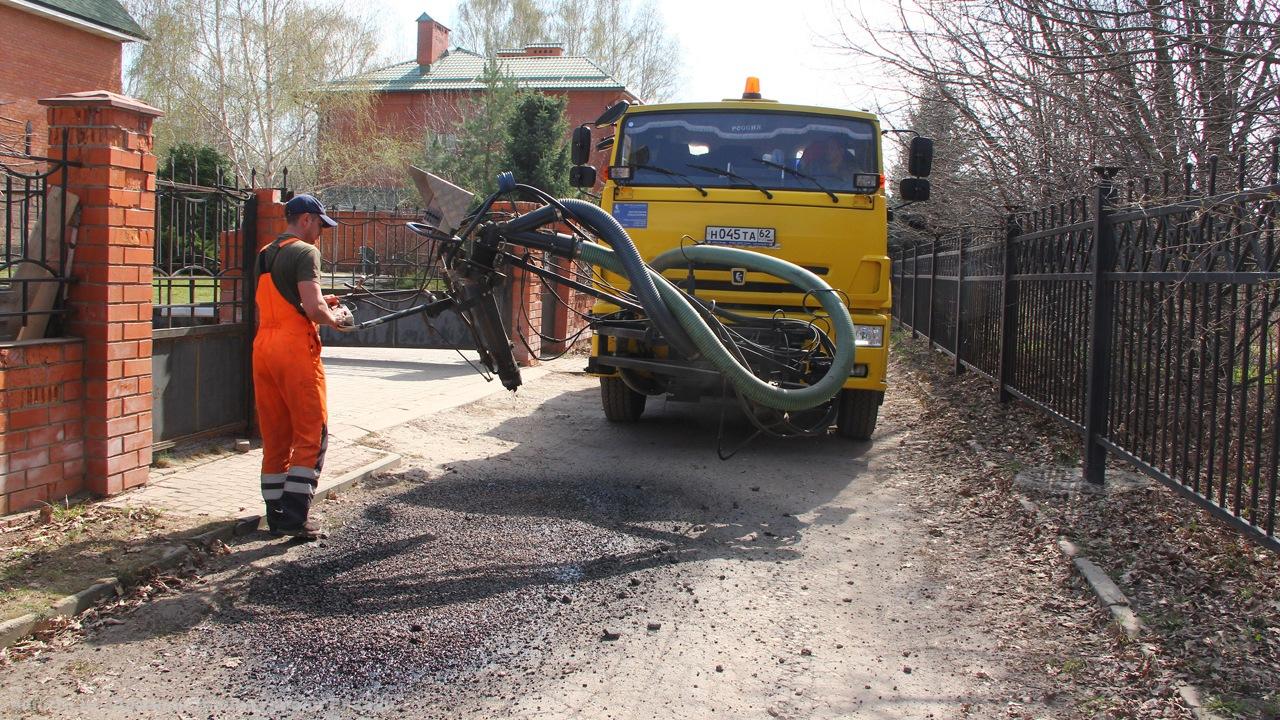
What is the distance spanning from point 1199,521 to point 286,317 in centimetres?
491

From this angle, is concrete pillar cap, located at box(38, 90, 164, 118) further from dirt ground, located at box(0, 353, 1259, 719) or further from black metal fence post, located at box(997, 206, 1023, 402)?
black metal fence post, located at box(997, 206, 1023, 402)

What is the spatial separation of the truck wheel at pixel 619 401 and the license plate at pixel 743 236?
167 cm

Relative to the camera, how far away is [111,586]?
4.28 m

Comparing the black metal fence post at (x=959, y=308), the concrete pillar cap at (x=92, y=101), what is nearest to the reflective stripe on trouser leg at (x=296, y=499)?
the concrete pillar cap at (x=92, y=101)

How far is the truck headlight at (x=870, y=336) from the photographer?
292 inches

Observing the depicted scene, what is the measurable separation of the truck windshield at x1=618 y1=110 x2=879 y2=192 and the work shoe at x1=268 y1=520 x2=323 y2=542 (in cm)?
398

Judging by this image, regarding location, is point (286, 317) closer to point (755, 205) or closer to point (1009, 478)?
point (755, 205)

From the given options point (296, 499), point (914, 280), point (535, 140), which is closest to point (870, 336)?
point (296, 499)

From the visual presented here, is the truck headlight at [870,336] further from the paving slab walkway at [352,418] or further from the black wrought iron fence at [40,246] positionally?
the black wrought iron fence at [40,246]

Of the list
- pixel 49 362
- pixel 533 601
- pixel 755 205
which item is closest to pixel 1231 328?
pixel 533 601

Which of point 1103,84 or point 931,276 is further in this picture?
point 931,276

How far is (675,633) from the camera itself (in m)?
4.04

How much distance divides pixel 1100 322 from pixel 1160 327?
964 millimetres

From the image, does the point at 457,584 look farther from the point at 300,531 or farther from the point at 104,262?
the point at 104,262
